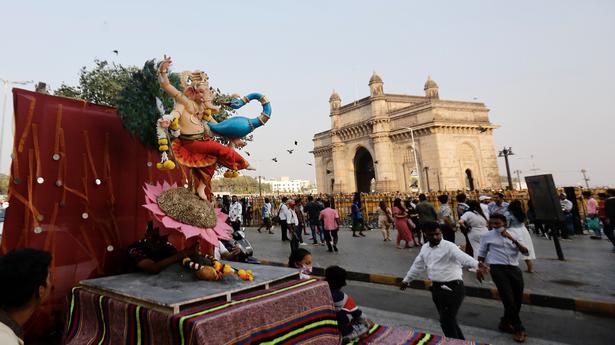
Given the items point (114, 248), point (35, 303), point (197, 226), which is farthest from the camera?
point (114, 248)

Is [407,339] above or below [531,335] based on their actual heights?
above

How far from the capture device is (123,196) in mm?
3947

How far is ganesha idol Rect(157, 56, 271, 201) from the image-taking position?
10.5ft

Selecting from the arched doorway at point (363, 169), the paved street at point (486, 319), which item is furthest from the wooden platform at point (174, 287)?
the arched doorway at point (363, 169)

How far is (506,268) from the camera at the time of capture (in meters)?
4.33

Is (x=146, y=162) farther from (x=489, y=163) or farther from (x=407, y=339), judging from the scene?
(x=489, y=163)

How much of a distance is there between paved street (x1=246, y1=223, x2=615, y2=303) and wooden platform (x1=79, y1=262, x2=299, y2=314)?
5000mm

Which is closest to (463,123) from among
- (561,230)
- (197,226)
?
(561,230)

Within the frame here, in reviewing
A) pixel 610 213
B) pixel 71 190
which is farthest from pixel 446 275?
pixel 610 213

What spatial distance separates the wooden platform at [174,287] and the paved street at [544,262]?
500 centimetres

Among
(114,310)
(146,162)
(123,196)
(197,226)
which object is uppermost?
(146,162)

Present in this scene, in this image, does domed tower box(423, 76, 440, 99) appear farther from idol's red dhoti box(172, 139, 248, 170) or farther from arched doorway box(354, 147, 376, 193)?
idol's red dhoti box(172, 139, 248, 170)

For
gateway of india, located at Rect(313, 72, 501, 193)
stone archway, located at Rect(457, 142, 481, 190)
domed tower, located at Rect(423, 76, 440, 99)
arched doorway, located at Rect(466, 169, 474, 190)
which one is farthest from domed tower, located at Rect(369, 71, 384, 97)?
arched doorway, located at Rect(466, 169, 474, 190)

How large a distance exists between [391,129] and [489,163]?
479 inches
